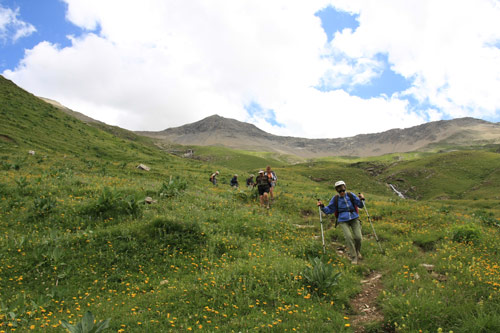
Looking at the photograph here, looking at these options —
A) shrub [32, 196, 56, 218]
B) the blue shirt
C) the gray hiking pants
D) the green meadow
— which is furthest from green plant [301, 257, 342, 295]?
shrub [32, 196, 56, 218]

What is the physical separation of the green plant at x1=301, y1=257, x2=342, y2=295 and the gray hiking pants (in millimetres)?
2595

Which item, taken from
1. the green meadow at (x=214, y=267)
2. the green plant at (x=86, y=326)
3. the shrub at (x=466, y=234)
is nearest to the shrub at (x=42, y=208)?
the green meadow at (x=214, y=267)

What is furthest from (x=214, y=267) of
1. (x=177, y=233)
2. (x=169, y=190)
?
(x=169, y=190)

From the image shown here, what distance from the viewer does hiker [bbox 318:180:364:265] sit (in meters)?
10.3

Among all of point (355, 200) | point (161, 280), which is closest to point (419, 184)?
point (355, 200)

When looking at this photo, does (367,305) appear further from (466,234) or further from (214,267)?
(466,234)

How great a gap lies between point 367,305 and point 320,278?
130 cm

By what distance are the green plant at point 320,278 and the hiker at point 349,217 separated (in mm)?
2658

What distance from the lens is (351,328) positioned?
20.1 feet

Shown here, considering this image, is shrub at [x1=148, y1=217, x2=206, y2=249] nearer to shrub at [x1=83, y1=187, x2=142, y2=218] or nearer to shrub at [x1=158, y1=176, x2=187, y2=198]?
shrub at [x1=83, y1=187, x2=142, y2=218]

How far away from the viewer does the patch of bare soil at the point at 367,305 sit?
6418mm

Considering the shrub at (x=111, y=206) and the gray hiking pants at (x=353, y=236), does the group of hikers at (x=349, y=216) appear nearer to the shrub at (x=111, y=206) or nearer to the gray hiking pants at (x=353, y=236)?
the gray hiking pants at (x=353, y=236)

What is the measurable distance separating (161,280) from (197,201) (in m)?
7.28

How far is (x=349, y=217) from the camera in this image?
33.6 ft
